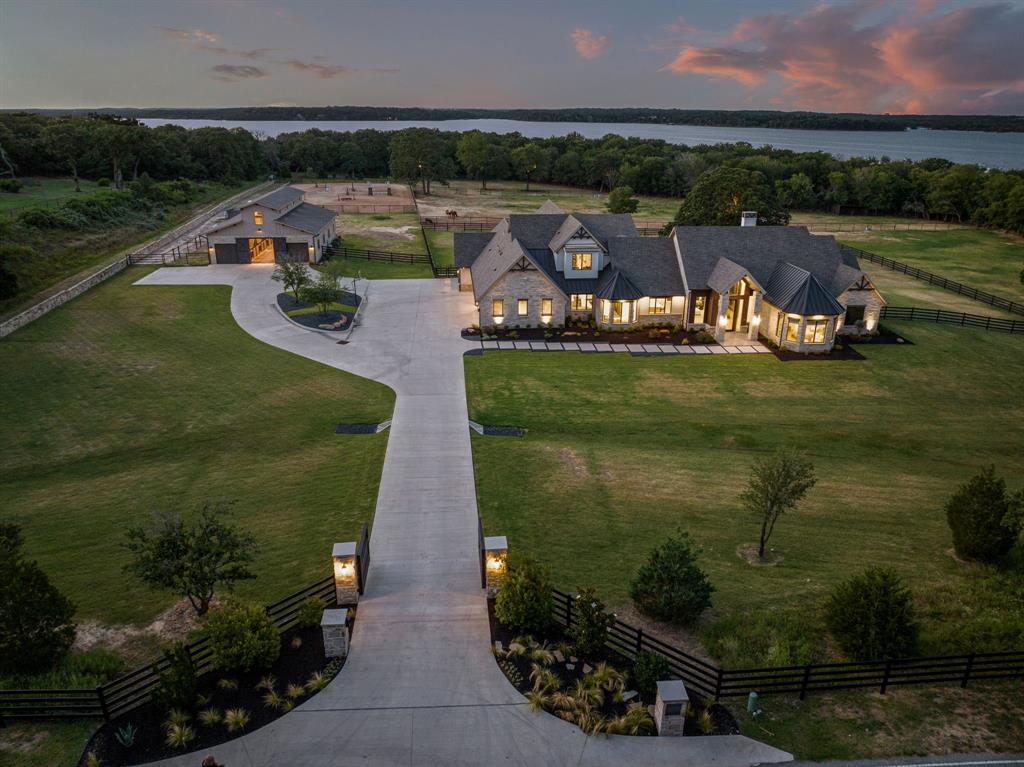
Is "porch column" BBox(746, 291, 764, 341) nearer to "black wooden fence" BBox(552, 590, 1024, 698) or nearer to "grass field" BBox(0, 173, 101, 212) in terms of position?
"black wooden fence" BBox(552, 590, 1024, 698)

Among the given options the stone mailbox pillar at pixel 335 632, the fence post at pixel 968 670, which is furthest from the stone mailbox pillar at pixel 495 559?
the fence post at pixel 968 670

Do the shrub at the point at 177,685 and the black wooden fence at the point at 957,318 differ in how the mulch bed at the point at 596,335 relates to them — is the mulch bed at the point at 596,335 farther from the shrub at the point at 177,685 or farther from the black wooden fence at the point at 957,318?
the shrub at the point at 177,685

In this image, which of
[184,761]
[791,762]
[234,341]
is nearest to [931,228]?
[234,341]

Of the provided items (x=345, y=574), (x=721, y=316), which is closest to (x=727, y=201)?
(x=721, y=316)

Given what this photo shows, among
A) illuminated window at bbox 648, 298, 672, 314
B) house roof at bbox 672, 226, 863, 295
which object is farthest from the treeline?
illuminated window at bbox 648, 298, 672, 314

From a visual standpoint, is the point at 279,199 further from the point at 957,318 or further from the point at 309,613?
the point at 957,318
